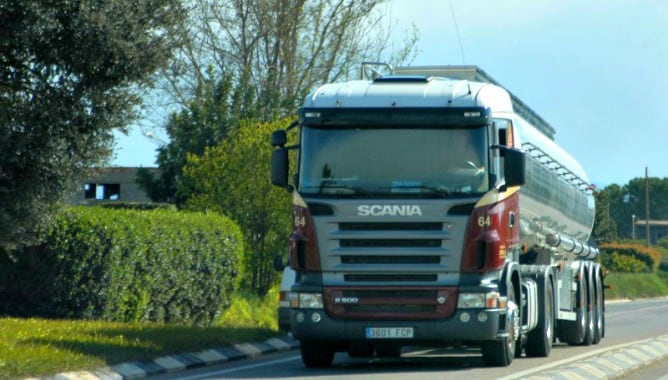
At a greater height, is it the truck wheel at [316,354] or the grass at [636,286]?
the grass at [636,286]

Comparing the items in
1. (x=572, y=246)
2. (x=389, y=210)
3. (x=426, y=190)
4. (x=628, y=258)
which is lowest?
(x=572, y=246)

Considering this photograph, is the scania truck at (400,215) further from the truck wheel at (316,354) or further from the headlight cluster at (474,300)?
the truck wheel at (316,354)

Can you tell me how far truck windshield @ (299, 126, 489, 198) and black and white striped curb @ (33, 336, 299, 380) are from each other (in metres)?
3.02

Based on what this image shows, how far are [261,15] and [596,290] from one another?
72.6ft

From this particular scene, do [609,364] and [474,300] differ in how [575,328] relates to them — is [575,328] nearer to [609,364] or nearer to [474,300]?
[609,364]

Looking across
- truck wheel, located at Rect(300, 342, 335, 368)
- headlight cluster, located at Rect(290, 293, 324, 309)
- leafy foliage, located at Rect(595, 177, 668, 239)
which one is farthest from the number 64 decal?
leafy foliage, located at Rect(595, 177, 668, 239)

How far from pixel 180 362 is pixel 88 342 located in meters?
1.27

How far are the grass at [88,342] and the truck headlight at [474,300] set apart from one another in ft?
13.8

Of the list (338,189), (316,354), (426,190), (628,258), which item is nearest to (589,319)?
(316,354)

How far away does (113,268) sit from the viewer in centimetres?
2238

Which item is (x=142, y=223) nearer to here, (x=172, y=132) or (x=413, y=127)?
(x=413, y=127)

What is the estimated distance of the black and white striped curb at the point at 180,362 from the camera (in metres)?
15.5

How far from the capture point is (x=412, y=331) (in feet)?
53.8

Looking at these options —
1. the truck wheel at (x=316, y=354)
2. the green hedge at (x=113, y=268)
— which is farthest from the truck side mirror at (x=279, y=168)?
the green hedge at (x=113, y=268)
